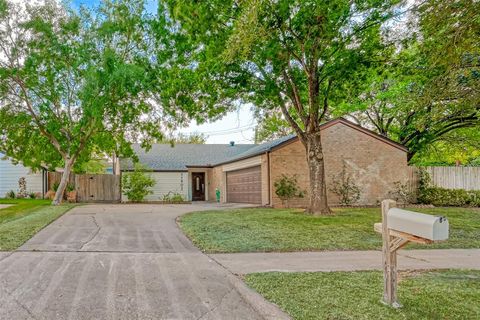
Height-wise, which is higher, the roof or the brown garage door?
the roof

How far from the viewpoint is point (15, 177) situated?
26297mm

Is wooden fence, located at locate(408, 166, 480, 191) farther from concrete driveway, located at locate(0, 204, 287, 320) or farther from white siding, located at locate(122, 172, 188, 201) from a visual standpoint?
concrete driveway, located at locate(0, 204, 287, 320)

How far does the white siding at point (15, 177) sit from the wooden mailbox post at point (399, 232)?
26.7 metres

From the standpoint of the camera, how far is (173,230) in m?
10.7

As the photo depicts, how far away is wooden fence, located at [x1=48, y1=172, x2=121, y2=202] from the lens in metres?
24.1

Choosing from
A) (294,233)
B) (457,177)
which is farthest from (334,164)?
(294,233)

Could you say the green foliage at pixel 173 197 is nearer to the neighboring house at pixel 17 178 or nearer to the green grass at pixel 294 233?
the neighboring house at pixel 17 178

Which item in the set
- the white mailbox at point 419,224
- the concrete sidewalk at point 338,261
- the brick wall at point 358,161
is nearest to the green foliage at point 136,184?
the brick wall at point 358,161

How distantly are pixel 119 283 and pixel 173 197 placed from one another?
1995 cm

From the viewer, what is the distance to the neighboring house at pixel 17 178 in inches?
1030

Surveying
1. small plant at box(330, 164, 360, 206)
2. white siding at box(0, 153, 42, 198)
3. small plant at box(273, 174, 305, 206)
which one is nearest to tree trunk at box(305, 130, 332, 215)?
small plant at box(273, 174, 305, 206)

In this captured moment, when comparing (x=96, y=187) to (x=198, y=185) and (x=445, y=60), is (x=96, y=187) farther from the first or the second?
(x=445, y=60)

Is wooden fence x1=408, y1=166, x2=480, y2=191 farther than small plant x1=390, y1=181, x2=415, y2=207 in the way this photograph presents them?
Yes

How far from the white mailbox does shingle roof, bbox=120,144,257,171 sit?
2249cm
